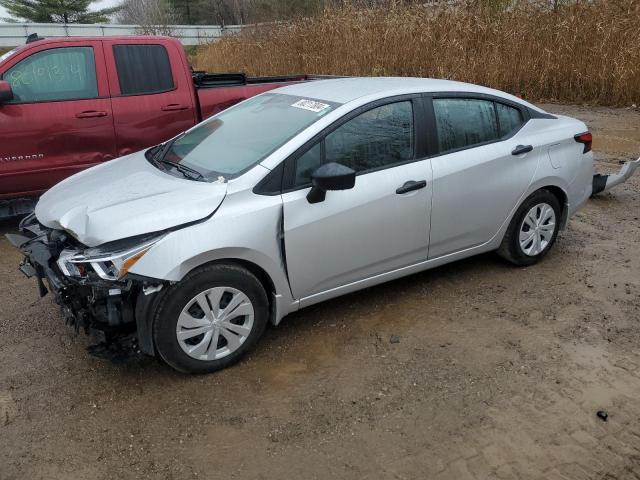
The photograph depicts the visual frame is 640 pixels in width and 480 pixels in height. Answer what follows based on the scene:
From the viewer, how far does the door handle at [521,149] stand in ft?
14.2

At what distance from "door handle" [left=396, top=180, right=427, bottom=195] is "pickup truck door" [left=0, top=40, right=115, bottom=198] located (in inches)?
135

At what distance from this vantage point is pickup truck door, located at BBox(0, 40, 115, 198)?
17.9 feet

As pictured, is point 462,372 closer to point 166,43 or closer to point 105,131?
point 105,131

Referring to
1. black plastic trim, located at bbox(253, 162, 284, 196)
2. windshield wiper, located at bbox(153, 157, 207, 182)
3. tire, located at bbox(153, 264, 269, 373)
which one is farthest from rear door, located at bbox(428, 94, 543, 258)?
windshield wiper, located at bbox(153, 157, 207, 182)

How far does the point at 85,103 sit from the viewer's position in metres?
5.69

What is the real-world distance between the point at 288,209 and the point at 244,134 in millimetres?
866

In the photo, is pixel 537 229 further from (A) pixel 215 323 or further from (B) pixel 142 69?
(B) pixel 142 69

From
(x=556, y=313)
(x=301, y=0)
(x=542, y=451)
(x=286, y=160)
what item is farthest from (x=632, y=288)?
(x=301, y=0)

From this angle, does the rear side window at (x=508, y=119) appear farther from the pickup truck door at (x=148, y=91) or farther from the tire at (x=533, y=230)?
the pickup truck door at (x=148, y=91)

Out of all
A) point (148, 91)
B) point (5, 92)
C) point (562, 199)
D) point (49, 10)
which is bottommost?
point (562, 199)

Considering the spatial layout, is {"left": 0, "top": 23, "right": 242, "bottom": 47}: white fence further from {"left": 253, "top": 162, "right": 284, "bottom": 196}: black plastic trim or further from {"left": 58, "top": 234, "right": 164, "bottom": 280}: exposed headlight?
{"left": 58, "top": 234, "right": 164, "bottom": 280}: exposed headlight

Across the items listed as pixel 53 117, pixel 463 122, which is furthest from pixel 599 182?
pixel 53 117

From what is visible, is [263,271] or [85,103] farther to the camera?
[85,103]

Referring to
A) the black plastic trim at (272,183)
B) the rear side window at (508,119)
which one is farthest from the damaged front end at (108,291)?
the rear side window at (508,119)
